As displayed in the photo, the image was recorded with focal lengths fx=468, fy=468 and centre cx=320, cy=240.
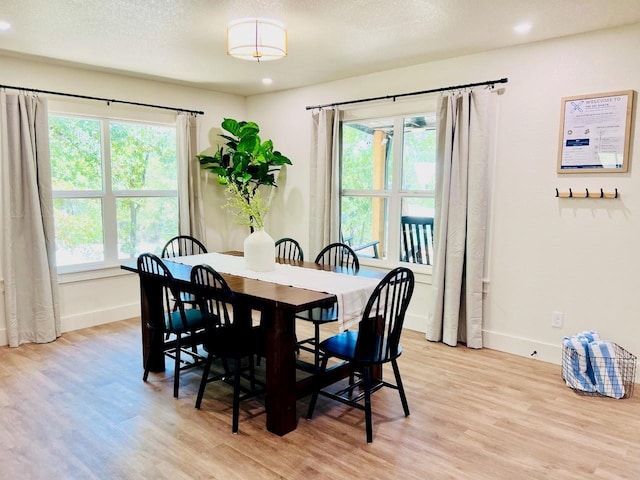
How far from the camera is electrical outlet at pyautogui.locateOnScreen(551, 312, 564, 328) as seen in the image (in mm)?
3588

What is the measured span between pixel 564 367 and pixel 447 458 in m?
1.44

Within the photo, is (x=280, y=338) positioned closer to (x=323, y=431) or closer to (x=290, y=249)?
(x=323, y=431)

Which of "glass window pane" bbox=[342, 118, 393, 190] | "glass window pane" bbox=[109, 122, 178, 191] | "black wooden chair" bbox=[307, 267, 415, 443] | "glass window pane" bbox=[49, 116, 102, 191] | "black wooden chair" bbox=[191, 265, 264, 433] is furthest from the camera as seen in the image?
"glass window pane" bbox=[109, 122, 178, 191]

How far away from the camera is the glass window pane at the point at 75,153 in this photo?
4.34 m

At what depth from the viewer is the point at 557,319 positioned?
3607mm

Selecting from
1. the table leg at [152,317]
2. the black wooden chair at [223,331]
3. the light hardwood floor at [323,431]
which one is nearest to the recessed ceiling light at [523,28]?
the light hardwood floor at [323,431]

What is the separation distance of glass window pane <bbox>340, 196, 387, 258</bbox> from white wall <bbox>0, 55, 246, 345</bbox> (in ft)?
5.70

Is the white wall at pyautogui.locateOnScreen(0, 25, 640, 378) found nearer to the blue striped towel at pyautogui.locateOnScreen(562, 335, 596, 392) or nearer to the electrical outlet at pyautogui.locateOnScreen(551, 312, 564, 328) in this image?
the electrical outlet at pyautogui.locateOnScreen(551, 312, 564, 328)

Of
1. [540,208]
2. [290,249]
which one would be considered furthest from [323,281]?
[540,208]

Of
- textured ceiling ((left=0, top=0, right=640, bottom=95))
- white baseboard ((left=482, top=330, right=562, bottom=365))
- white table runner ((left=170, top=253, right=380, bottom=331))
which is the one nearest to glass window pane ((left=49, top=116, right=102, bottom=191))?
textured ceiling ((left=0, top=0, right=640, bottom=95))

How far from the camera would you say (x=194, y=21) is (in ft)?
10.2

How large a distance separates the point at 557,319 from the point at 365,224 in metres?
2.02

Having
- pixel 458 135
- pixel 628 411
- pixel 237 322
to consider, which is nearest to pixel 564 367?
pixel 628 411

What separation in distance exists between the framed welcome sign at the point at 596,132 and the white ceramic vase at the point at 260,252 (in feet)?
7.40
